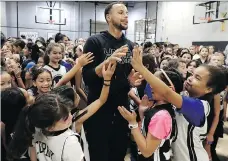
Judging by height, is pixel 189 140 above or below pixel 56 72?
below

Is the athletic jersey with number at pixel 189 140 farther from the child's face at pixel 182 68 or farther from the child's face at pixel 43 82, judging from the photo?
the child's face at pixel 182 68

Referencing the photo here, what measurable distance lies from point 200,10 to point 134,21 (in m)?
5.19

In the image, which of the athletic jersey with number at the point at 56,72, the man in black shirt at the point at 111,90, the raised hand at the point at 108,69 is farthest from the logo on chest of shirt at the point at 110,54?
the athletic jersey with number at the point at 56,72

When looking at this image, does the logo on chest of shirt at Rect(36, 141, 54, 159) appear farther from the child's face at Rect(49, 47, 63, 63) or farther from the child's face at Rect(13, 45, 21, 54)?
the child's face at Rect(13, 45, 21, 54)

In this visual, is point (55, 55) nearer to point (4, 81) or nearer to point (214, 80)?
point (4, 81)

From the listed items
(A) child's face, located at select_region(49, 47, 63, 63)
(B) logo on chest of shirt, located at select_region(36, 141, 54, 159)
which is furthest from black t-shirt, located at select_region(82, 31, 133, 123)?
(A) child's face, located at select_region(49, 47, 63, 63)

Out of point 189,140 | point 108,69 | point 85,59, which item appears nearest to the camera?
point 189,140

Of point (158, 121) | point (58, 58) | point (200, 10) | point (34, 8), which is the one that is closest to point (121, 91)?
point (158, 121)

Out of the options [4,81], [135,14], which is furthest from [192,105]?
[135,14]

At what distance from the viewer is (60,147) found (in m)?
1.19

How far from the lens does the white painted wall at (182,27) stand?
8609 millimetres

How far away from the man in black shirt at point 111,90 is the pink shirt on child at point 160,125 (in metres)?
0.56

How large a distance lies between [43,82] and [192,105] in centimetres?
122

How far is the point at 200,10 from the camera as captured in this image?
891cm
